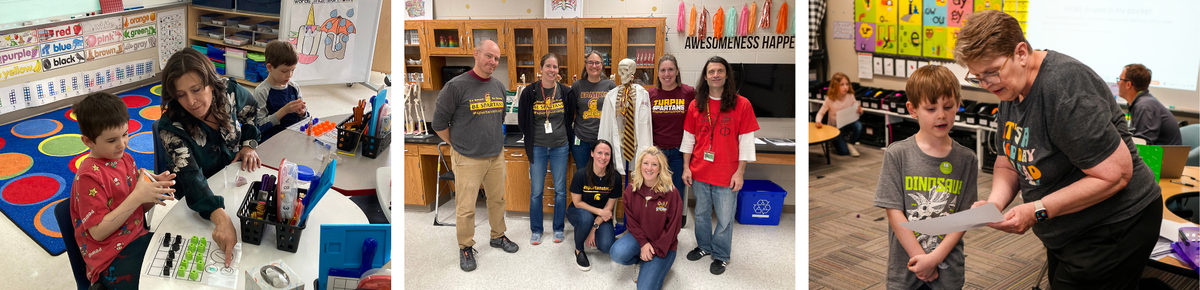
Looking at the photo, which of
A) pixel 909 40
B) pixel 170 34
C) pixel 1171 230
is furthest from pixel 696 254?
pixel 170 34

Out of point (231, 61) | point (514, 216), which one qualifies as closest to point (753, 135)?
point (514, 216)

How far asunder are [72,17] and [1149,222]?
10.5 feet

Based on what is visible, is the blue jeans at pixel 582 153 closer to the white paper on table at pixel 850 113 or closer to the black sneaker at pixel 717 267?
the black sneaker at pixel 717 267

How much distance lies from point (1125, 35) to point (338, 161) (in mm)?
3313

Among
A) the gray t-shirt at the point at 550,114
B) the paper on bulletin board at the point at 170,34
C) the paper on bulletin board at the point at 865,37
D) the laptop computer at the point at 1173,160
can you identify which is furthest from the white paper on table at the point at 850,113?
the paper on bulletin board at the point at 170,34

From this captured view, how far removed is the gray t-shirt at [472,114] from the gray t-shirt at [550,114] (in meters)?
0.20

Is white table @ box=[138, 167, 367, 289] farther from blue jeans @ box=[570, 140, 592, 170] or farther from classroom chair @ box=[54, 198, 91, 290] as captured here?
blue jeans @ box=[570, 140, 592, 170]

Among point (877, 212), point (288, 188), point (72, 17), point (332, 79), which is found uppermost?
point (72, 17)

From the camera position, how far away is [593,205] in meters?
2.87

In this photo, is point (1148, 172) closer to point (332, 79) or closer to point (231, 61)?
point (332, 79)

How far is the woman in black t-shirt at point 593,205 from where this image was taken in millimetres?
2795

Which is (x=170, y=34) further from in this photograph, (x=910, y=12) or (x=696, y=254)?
(x=910, y=12)

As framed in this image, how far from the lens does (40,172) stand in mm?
1595

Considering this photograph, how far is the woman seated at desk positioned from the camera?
5.08 feet
